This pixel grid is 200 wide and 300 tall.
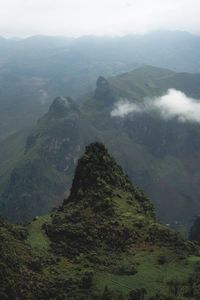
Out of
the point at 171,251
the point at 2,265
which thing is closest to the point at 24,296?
the point at 2,265

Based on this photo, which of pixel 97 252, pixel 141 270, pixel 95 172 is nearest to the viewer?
pixel 141 270

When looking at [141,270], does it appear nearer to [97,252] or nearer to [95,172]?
[97,252]

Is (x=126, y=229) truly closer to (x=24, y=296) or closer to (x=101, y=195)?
(x=101, y=195)

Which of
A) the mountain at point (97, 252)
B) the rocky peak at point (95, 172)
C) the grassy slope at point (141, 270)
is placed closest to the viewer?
the mountain at point (97, 252)

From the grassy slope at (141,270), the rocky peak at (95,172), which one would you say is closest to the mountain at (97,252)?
the grassy slope at (141,270)

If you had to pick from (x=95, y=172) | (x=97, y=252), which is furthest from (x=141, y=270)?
(x=95, y=172)

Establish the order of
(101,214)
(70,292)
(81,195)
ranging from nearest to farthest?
(70,292)
(101,214)
(81,195)

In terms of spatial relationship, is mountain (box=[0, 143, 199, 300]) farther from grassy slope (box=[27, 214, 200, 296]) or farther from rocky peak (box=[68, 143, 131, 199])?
rocky peak (box=[68, 143, 131, 199])

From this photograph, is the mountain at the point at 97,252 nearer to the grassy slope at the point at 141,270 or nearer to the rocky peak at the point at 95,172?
the grassy slope at the point at 141,270
